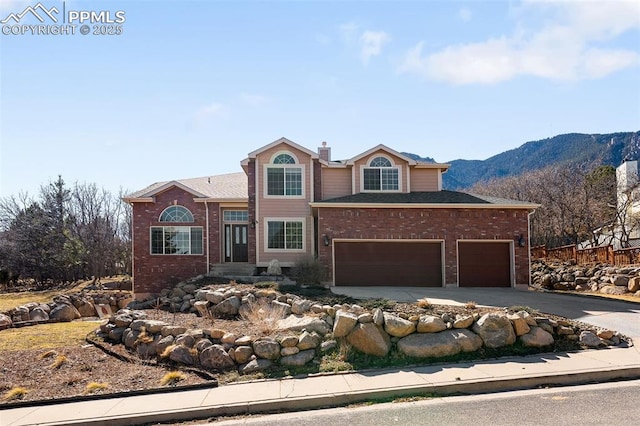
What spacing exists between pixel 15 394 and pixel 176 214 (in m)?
14.0

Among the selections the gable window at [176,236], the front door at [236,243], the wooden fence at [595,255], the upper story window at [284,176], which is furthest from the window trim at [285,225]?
the wooden fence at [595,255]

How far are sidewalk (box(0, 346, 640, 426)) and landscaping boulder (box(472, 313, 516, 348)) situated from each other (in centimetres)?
64

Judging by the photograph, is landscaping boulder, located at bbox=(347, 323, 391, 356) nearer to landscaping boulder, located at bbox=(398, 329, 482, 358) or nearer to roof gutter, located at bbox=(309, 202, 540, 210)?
landscaping boulder, located at bbox=(398, 329, 482, 358)

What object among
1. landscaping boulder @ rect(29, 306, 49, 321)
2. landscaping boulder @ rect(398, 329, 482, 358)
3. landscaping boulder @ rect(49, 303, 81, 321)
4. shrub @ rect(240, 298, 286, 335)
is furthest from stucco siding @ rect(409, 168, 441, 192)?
landscaping boulder @ rect(29, 306, 49, 321)

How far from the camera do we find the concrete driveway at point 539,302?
37.5 ft

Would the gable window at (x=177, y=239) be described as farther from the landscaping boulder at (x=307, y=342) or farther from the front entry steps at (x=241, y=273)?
the landscaping boulder at (x=307, y=342)

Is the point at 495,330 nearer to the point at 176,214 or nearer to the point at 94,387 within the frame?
the point at 94,387

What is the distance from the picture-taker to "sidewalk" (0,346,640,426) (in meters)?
6.65

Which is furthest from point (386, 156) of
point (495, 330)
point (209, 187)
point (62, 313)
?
point (62, 313)

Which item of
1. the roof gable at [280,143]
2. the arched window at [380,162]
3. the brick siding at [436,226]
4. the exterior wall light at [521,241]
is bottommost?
the exterior wall light at [521,241]

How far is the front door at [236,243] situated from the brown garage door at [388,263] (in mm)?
5551

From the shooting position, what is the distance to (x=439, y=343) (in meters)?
8.82

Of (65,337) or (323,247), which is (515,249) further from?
(65,337)

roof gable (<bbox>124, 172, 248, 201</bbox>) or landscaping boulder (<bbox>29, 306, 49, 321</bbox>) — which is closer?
landscaping boulder (<bbox>29, 306, 49, 321</bbox>)
